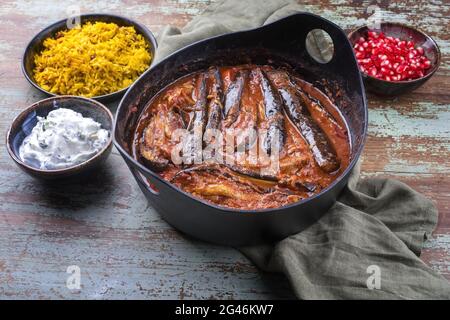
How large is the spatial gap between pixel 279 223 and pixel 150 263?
1.92 feet

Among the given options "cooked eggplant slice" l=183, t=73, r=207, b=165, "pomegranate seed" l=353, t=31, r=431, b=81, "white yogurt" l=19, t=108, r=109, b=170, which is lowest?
"white yogurt" l=19, t=108, r=109, b=170

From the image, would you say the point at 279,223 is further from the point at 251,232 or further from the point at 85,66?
the point at 85,66

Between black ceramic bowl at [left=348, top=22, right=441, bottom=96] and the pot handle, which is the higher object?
the pot handle

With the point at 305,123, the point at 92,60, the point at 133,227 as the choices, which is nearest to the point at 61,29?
the point at 92,60

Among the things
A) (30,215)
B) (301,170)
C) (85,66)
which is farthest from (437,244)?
(85,66)

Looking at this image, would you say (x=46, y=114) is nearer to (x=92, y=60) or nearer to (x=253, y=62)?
(x=92, y=60)

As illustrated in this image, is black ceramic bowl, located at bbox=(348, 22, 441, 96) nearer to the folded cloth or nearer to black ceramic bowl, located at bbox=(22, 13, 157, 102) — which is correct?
the folded cloth

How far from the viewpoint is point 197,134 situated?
2.16 metres

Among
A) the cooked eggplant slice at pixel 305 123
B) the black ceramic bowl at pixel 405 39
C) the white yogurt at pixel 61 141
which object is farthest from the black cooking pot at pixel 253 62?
the black ceramic bowl at pixel 405 39

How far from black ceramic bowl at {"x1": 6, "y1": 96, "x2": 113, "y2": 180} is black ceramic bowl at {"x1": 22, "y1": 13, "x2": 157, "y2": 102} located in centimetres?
16

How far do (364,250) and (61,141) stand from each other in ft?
4.58

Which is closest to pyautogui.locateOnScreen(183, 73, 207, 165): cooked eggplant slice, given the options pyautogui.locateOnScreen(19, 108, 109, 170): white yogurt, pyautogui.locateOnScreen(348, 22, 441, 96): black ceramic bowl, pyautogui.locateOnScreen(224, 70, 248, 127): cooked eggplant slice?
pyautogui.locateOnScreen(224, 70, 248, 127): cooked eggplant slice

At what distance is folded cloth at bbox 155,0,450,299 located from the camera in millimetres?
1821

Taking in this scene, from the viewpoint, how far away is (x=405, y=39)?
112 inches
